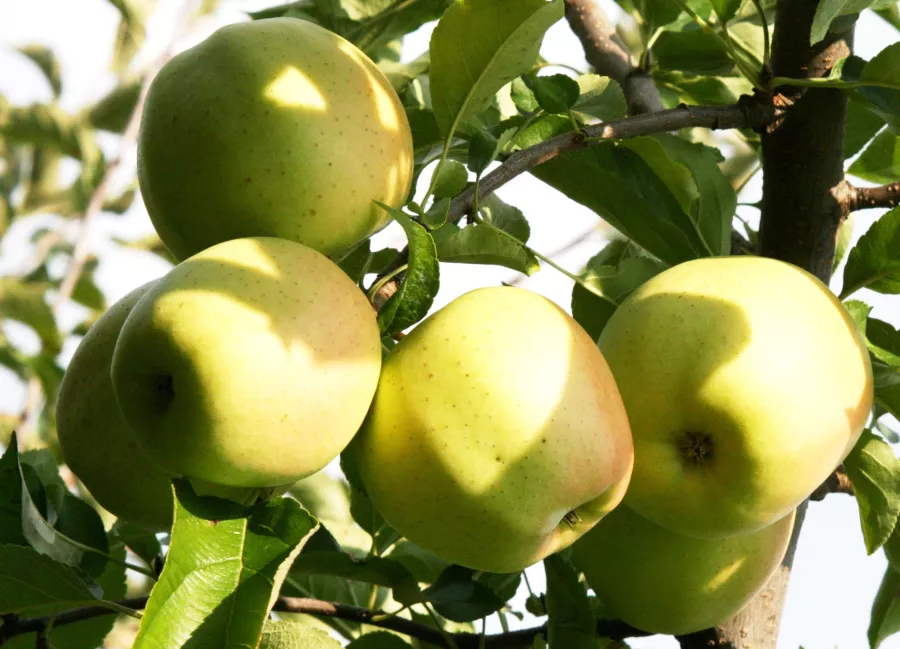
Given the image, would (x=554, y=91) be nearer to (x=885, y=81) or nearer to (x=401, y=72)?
(x=885, y=81)

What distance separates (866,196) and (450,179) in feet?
1.75

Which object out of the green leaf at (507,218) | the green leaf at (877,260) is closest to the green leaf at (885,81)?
the green leaf at (877,260)

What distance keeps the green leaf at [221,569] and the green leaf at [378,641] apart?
48 cm

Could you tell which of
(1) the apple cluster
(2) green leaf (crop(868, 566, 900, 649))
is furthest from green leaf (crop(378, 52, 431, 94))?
(2) green leaf (crop(868, 566, 900, 649))

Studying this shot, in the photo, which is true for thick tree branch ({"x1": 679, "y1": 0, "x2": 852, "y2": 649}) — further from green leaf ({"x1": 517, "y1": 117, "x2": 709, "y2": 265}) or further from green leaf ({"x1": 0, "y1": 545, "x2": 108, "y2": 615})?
green leaf ({"x1": 0, "y1": 545, "x2": 108, "y2": 615})

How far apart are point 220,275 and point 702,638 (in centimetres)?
86

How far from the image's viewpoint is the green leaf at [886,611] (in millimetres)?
1448

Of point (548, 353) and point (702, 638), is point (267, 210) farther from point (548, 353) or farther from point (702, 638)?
point (702, 638)

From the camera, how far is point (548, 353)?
90 cm

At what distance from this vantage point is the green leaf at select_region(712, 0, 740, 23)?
1.17 meters

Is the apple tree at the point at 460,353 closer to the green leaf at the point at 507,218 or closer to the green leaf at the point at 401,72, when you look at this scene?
the green leaf at the point at 507,218

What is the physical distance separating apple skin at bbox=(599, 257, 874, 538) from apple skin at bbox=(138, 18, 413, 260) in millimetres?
313

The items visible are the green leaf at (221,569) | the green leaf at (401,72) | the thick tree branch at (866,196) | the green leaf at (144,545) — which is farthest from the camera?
the green leaf at (401,72)

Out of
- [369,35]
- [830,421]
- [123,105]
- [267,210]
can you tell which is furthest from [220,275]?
[123,105]
